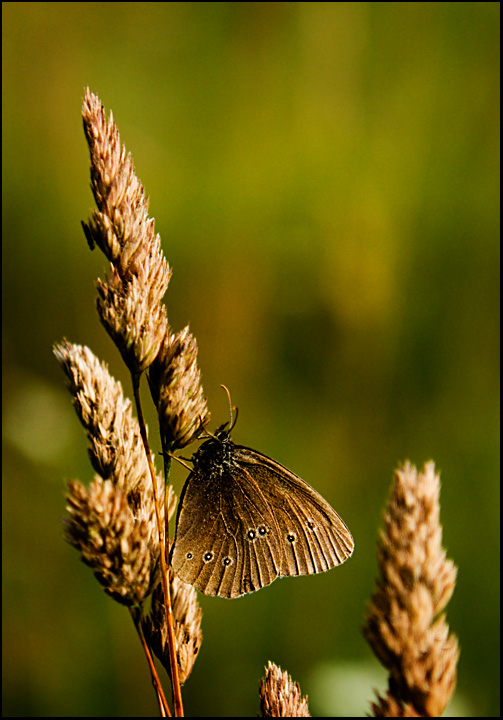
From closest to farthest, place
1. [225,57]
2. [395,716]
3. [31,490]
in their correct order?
[395,716]
[31,490]
[225,57]

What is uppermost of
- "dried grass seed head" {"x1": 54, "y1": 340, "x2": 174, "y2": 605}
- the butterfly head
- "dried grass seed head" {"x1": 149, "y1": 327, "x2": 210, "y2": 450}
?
the butterfly head

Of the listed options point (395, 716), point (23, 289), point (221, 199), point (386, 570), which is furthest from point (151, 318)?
point (221, 199)

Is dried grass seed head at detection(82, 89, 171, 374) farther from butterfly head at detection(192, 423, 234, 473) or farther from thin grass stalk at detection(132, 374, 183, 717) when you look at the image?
butterfly head at detection(192, 423, 234, 473)

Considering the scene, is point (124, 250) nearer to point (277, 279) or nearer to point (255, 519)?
point (255, 519)

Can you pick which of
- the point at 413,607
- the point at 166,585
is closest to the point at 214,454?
the point at 166,585

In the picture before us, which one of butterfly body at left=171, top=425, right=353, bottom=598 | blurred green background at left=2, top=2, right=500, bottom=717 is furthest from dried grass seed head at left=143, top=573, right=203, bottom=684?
blurred green background at left=2, top=2, right=500, bottom=717

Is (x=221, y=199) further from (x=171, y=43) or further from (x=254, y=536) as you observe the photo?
(x=254, y=536)

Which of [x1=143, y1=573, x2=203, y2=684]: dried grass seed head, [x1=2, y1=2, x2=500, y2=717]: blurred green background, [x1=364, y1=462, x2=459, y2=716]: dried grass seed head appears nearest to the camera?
[x1=364, y1=462, x2=459, y2=716]: dried grass seed head

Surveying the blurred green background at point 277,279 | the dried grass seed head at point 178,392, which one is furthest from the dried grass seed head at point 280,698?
the blurred green background at point 277,279
